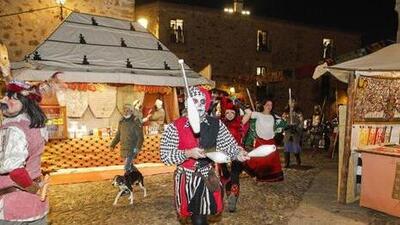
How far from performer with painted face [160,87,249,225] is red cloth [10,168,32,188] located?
1443mm

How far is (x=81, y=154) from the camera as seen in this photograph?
1170cm

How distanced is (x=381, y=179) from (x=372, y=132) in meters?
1.26

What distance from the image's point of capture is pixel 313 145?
17875 mm

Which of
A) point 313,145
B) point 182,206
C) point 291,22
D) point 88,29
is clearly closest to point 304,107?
point 291,22

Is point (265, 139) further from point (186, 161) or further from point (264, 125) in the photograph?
point (186, 161)

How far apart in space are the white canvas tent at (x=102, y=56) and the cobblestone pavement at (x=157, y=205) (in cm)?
326

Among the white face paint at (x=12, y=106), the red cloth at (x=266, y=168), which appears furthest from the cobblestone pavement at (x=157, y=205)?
the white face paint at (x=12, y=106)

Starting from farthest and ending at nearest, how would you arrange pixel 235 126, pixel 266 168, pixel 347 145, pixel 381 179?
1. pixel 266 168
2. pixel 347 145
3. pixel 235 126
4. pixel 381 179

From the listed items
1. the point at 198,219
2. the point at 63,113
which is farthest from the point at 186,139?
the point at 63,113

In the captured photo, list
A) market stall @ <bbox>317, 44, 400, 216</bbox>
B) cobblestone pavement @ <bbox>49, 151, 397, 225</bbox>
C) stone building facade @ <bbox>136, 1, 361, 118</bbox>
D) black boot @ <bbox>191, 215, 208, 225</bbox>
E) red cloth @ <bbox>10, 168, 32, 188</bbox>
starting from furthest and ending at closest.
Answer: stone building facade @ <bbox>136, 1, 361, 118</bbox>
market stall @ <bbox>317, 44, 400, 216</bbox>
cobblestone pavement @ <bbox>49, 151, 397, 225</bbox>
black boot @ <bbox>191, 215, 208, 225</bbox>
red cloth @ <bbox>10, 168, 32, 188</bbox>

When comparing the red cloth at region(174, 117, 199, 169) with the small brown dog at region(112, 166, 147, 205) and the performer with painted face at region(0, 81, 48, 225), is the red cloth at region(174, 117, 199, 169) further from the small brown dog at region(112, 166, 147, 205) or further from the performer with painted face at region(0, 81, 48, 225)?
the small brown dog at region(112, 166, 147, 205)

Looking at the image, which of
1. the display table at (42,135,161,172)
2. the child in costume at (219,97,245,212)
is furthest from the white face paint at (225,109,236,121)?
the display table at (42,135,161,172)

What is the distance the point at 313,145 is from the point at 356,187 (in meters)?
9.82

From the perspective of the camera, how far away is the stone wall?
42.2 ft
